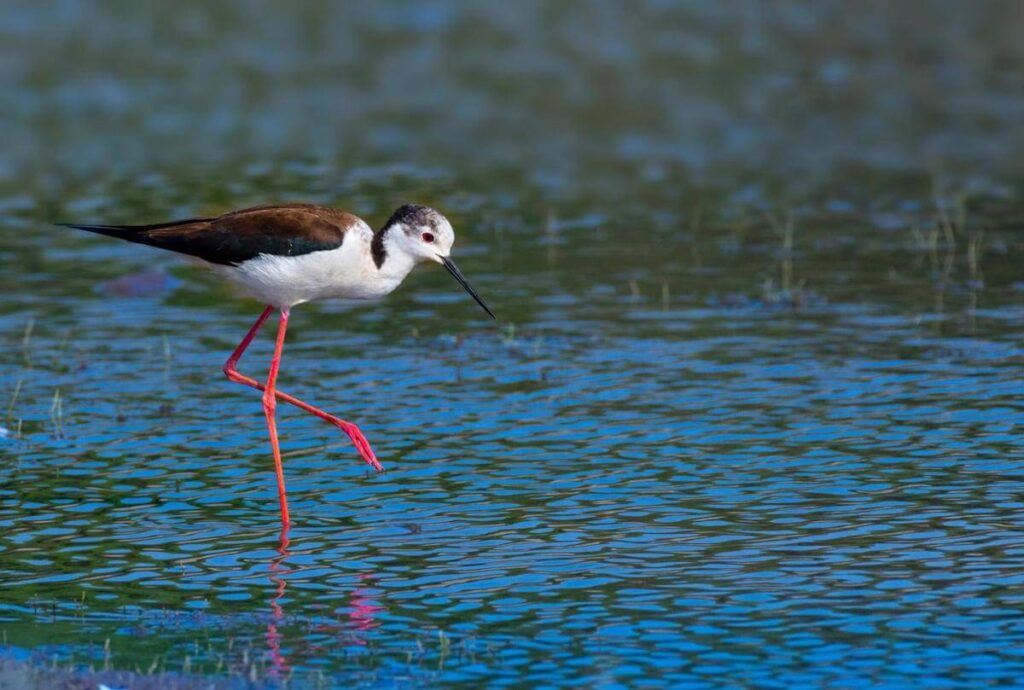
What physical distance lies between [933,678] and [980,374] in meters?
5.60

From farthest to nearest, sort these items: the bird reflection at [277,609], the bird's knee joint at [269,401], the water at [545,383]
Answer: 1. the bird's knee joint at [269,401]
2. the water at [545,383]
3. the bird reflection at [277,609]

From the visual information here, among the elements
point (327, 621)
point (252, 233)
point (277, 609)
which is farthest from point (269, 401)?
point (327, 621)

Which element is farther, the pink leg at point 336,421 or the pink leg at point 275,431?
the pink leg at point 336,421

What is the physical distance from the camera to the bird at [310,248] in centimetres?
1159

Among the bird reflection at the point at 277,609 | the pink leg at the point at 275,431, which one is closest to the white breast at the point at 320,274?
the pink leg at the point at 275,431

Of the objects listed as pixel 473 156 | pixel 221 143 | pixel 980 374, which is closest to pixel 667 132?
pixel 473 156

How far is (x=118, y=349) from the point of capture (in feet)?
49.5

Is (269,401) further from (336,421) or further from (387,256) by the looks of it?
(387,256)

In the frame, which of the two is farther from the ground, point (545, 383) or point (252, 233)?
point (252, 233)

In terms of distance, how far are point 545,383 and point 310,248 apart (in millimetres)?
2746

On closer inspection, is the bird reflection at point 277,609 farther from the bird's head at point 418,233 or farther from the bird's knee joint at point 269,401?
the bird's head at point 418,233

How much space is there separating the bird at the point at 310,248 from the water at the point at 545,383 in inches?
43.4

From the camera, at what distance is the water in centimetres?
891

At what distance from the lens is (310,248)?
456 inches
